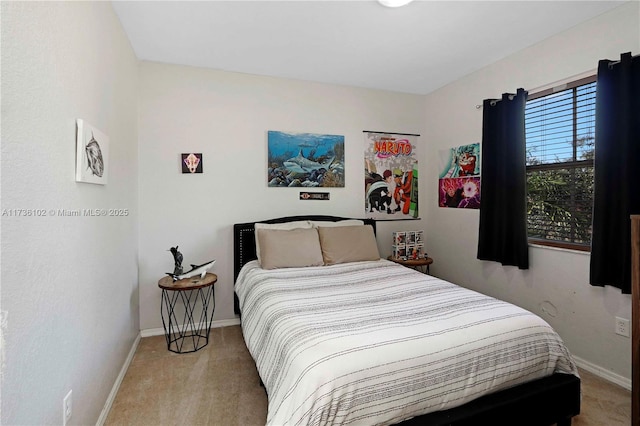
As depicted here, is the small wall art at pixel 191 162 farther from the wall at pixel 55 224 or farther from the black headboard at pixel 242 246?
the wall at pixel 55 224

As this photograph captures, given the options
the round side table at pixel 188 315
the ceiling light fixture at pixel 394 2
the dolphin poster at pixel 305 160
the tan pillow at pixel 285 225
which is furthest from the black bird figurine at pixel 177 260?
the ceiling light fixture at pixel 394 2

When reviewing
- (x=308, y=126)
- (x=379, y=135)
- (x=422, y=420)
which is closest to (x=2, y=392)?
(x=422, y=420)

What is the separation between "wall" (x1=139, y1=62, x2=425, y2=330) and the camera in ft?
9.89

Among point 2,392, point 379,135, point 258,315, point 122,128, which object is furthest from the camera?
point 379,135

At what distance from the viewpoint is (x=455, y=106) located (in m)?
3.55

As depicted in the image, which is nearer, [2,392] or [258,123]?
[2,392]

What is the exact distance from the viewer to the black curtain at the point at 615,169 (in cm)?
203

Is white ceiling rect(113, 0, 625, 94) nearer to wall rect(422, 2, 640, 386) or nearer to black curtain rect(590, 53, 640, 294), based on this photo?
wall rect(422, 2, 640, 386)

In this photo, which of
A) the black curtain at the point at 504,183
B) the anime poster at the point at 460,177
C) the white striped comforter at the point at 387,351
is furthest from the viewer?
the anime poster at the point at 460,177

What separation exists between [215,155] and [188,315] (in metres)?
1.60

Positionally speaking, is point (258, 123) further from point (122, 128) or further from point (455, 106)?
point (455, 106)

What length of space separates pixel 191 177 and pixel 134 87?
901mm

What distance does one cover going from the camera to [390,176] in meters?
3.88

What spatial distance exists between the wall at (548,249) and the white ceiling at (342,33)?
13cm
